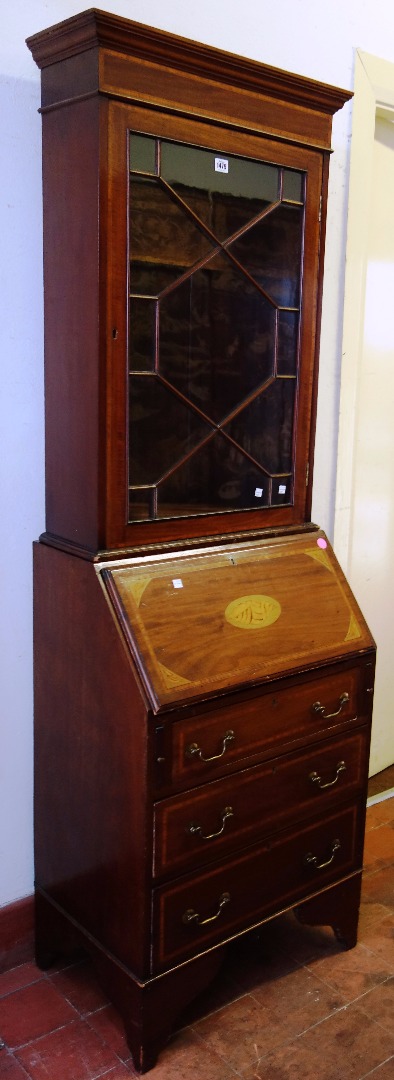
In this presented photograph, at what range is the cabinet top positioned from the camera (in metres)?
1.63

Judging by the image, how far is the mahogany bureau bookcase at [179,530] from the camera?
5.76 feet

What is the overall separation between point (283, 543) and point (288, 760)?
49cm

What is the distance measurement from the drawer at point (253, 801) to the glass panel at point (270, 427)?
67cm

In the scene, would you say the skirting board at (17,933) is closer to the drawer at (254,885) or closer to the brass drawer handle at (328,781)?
the drawer at (254,885)

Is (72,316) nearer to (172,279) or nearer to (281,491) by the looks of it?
(172,279)

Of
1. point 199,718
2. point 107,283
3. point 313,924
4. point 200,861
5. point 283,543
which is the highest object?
point 107,283

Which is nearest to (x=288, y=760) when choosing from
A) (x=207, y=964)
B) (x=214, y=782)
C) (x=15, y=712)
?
(x=214, y=782)

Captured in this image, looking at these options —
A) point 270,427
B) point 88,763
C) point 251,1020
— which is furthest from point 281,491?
point 251,1020

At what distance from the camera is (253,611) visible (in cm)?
198

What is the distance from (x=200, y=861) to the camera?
74.9 inches

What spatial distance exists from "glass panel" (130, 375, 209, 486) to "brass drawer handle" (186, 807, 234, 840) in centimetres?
70

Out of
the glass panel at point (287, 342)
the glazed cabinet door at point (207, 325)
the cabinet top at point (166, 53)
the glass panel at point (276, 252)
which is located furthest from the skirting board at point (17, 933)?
the cabinet top at point (166, 53)

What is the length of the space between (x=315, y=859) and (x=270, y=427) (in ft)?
3.37

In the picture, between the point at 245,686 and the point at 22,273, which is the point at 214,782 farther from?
the point at 22,273
